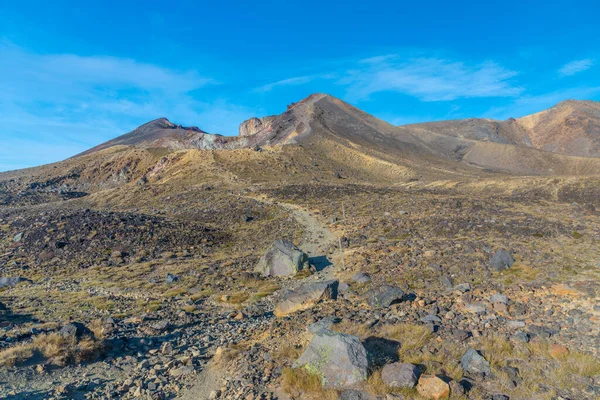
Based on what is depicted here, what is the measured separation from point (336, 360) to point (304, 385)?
3.05 feet

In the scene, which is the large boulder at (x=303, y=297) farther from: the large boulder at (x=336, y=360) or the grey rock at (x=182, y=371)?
the large boulder at (x=336, y=360)

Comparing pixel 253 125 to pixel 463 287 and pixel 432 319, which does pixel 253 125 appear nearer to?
pixel 463 287

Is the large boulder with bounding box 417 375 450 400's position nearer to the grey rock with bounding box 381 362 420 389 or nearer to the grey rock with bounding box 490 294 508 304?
the grey rock with bounding box 381 362 420 389

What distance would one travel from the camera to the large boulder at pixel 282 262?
66.4 ft

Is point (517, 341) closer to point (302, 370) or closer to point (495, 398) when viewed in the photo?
point (495, 398)

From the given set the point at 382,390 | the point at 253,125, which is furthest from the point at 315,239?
the point at 253,125

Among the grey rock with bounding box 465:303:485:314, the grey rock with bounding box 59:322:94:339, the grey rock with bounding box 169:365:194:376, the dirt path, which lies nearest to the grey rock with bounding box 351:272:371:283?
the dirt path

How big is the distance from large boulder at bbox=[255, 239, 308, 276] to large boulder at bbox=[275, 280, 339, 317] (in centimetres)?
564

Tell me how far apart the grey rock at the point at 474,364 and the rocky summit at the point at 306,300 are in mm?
34

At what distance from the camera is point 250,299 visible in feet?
54.1

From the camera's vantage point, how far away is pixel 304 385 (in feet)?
26.7

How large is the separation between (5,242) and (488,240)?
3538cm

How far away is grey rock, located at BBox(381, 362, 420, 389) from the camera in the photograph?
305 inches

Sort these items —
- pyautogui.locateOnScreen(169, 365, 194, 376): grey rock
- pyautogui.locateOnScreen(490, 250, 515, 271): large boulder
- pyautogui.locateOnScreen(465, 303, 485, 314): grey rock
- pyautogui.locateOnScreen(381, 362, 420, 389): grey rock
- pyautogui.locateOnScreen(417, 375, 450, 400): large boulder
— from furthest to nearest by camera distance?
pyautogui.locateOnScreen(490, 250, 515, 271): large boulder < pyautogui.locateOnScreen(465, 303, 485, 314): grey rock < pyautogui.locateOnScreen(169, 365, 194, 376): grey rock < pyautogui.locateOnScreen(381, 362, 420, 389): grey rock < pyautogui.locateOnScreen(417, 375, 450, 400): large boulder
